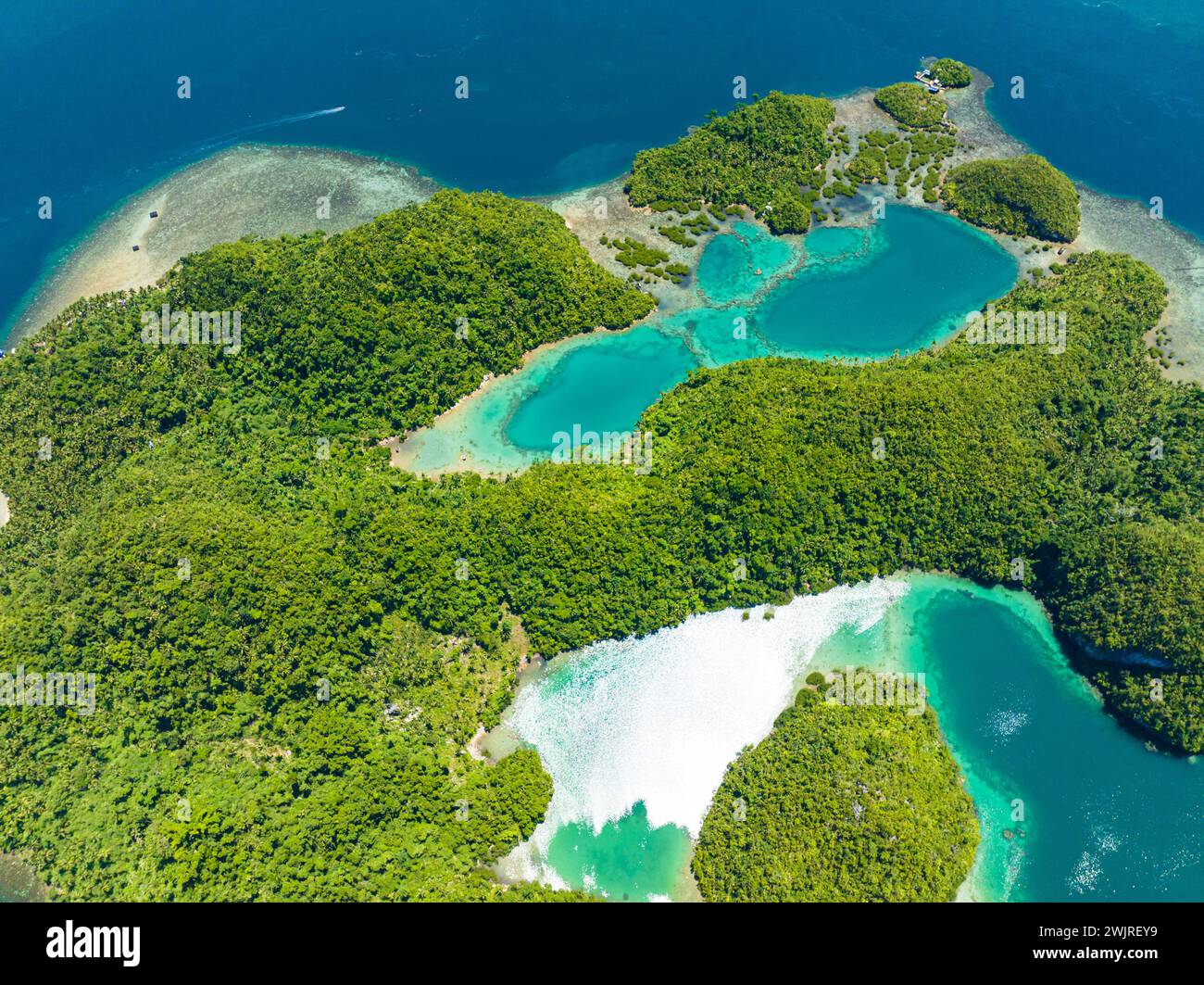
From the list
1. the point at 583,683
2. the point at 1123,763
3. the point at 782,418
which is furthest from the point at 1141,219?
the point at 583,683

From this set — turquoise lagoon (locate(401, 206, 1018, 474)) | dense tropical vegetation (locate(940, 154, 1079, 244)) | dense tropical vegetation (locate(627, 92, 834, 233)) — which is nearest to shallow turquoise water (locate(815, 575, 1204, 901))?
turquoise lagoon (locate(401, 206, 1018, 474))

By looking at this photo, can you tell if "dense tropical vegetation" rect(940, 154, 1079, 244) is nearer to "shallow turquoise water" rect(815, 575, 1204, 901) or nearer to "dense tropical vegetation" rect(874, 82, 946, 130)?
"dense tropical vegetation" rect(874, 82, 946, 130)

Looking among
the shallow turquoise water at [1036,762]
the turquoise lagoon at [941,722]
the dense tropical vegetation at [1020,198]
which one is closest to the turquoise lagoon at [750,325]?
the dense tropical vegetation at [1020,198]

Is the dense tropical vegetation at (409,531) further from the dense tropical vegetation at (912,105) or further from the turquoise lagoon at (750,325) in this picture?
the dense tropical vegetation at (912,105)

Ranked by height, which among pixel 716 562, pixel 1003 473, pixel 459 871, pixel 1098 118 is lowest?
pixel 459 871

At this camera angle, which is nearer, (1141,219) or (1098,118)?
(1141,219)

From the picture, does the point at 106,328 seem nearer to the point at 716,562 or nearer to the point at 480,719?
the point at 480,719

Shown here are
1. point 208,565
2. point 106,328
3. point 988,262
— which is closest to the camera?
point 208,565

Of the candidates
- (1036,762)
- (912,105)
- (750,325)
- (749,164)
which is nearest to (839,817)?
(1036,762)
